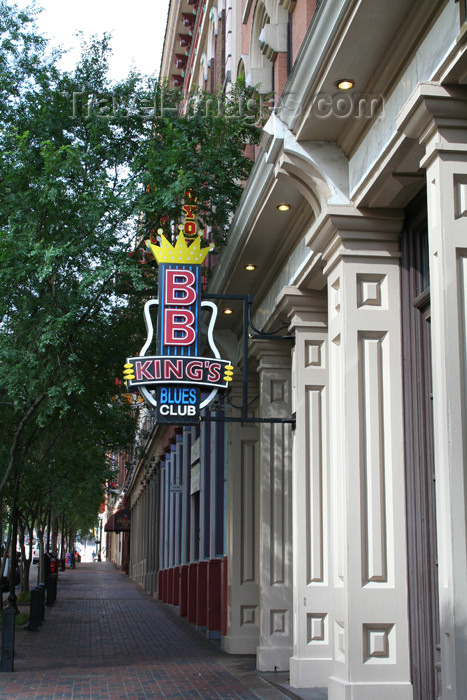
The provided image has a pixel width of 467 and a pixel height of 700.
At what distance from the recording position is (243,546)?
15172mm

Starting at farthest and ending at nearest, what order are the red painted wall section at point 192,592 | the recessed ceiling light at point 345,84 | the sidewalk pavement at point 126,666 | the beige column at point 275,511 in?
the red painted wall section at point 192,592, the beige column at point 275,511, the sidewalk pavement at point 126,666, the recessed ceiling light at point 345,84

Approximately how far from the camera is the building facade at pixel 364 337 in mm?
6055

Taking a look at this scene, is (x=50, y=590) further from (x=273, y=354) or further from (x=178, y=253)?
(x=178, y=253)

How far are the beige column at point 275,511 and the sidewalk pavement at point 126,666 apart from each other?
0.59 m

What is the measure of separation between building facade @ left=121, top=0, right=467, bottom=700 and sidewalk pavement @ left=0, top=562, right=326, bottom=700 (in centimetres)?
86

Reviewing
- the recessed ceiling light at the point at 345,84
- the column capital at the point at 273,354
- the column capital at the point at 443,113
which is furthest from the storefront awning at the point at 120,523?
the column capital at the point at 443,113

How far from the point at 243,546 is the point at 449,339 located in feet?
32.6

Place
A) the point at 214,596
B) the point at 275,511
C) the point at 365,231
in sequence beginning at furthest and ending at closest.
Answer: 1. the point at 214,596
2. the point at 275,511
3. the point at 365,231

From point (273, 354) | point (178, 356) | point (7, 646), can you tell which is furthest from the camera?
point (273, 354)

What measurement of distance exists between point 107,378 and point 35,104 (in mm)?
5368

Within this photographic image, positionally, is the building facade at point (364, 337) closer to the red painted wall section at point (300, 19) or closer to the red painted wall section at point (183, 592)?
the red painted wall section at point (300, 19)

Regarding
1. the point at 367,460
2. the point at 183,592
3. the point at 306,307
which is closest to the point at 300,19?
the point at 306,307

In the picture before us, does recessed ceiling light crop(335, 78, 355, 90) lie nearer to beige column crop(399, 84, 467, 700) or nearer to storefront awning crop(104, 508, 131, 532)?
beige column crop(399, 84, 467, 700)

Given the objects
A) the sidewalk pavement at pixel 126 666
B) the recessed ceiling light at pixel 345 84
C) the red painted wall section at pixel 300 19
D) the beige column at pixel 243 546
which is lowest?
the sidewalk pavement at pixel 126 666
